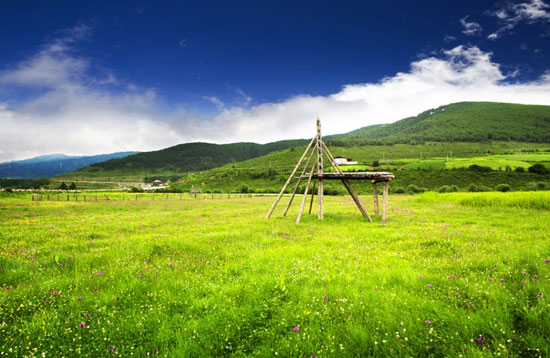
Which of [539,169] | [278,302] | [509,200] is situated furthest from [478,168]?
[278,302]

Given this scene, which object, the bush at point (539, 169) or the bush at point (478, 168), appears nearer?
the bush at point (539, 169)

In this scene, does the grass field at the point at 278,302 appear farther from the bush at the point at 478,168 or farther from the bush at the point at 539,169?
the bush at the point at 478,168

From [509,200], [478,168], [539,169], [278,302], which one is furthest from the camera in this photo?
[478,168]

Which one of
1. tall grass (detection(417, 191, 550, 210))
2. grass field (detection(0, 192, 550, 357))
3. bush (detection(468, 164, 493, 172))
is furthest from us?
bush (detection(468, 164, 493, 172))

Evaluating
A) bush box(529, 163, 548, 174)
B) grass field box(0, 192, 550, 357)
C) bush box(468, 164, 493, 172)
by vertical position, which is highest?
grass field box(0, 192, 550, 357)

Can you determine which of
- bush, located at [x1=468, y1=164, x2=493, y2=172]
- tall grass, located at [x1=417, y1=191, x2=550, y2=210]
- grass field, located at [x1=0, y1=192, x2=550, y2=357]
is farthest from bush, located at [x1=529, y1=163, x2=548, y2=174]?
grass field, located at [x1=0, y1=192, x2=550, y2=357]

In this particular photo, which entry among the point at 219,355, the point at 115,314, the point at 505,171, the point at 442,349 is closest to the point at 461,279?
the point at 442,349

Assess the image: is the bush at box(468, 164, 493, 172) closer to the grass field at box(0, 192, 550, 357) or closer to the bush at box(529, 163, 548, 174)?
the bush at box(529, 163, 548, 174)

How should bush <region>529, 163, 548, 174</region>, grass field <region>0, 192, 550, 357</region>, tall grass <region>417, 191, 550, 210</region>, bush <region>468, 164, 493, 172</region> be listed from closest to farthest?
grass field <region>0, 192, 550, 357</region>
tall grass <region>417, 191, 550, 210</region>
bush <region>529, 163, 548, 174</region>
bush <region>468, 164, 493, 172</region>

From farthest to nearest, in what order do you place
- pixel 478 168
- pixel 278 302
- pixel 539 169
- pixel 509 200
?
pixel 478 168 → pixel 539 169 → pixel 509 200 → pixel 278 302

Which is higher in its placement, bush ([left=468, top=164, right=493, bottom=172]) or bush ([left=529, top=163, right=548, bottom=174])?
bush ([left=468, top=164, right=493, bottom=172])

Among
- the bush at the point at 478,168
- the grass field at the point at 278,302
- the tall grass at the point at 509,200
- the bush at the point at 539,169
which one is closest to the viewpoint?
the grass field at the point at 278,302

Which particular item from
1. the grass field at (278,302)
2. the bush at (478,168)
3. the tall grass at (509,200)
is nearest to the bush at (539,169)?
the bush at (478,168)

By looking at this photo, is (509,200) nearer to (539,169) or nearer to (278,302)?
(278,302)
